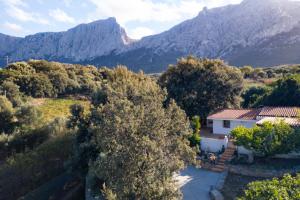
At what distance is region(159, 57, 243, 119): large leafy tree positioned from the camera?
84.5 ft

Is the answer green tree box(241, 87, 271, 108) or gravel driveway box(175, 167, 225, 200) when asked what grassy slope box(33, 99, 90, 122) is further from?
green tree box(241, 87, 271, 108)

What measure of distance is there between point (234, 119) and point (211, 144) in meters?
3.09

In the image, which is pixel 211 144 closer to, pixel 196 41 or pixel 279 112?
pixel 279 112

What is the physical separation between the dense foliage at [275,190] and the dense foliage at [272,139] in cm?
878

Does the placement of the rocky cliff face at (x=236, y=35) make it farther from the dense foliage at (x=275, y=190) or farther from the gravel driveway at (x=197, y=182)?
the dense foliage at (x=275, y=190)

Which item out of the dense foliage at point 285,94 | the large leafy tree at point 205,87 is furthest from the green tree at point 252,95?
the large leafy tree at point 205,87

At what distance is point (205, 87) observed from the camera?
25.8 metres

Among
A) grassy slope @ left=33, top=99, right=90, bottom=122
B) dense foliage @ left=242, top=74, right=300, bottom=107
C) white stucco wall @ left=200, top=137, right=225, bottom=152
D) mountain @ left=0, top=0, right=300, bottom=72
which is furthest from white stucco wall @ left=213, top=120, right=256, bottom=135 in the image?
mountain @ left=0, top=0, right=300, bottom=72

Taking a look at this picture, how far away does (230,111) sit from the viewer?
23703 mm

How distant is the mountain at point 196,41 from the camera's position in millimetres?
87375

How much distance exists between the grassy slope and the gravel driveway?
12211mm

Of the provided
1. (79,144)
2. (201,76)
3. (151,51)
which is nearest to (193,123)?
(201,76)

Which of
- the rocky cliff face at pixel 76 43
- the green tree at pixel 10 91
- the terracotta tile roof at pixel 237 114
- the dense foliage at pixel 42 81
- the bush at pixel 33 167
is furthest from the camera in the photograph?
the rocky cliff face at pixel 76 43

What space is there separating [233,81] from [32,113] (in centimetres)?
1629
